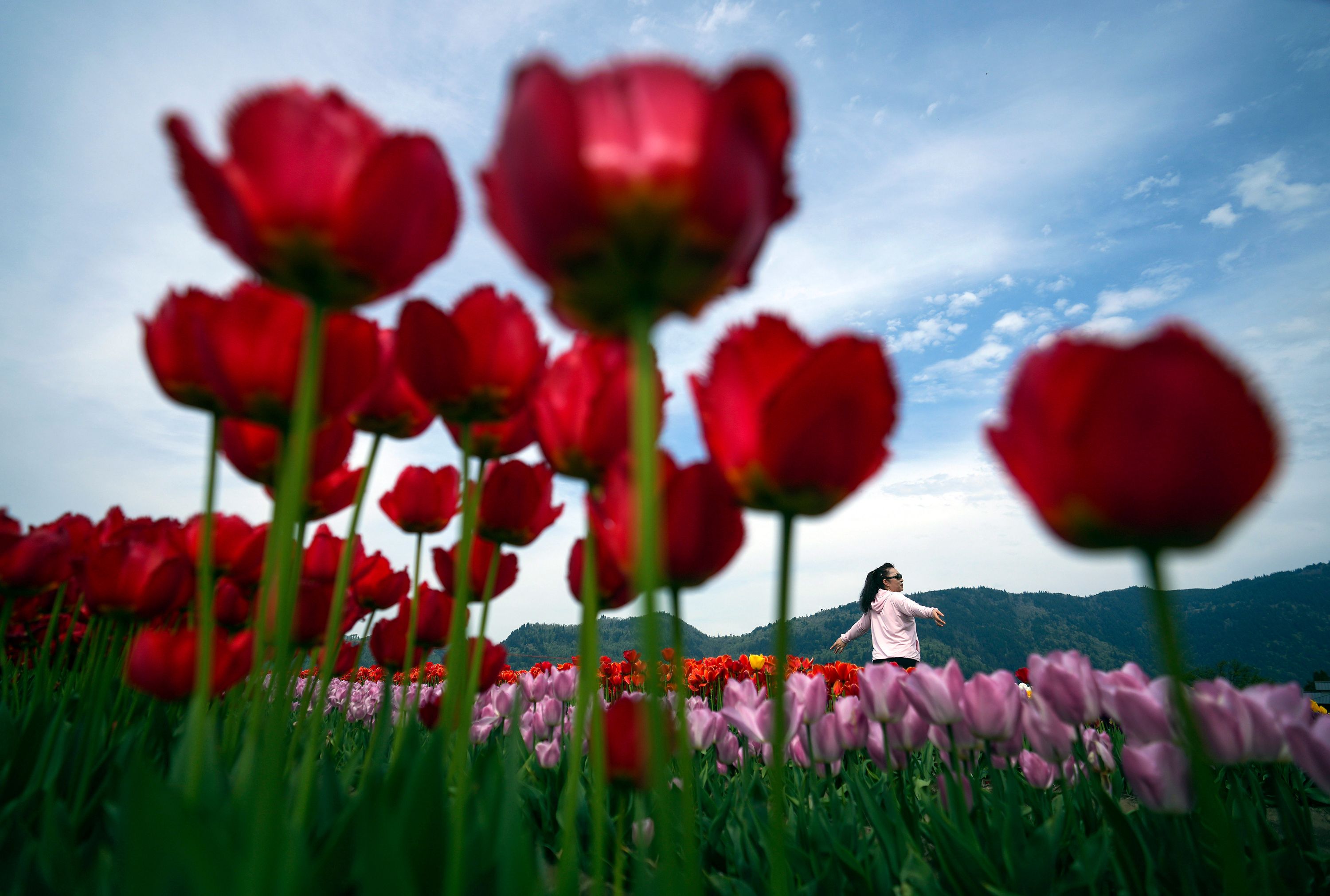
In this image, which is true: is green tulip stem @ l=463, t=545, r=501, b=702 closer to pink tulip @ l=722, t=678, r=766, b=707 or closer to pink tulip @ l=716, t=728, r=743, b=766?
pink tulip @ l=722, t=678, r=766, b=707

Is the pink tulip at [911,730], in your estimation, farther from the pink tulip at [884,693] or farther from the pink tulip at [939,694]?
the pink tulip at [939,694]

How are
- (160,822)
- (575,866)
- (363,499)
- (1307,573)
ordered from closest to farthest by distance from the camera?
(160,822) → (575,866) → (363,499) → (1307,573)

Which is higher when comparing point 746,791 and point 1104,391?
point 1104,391

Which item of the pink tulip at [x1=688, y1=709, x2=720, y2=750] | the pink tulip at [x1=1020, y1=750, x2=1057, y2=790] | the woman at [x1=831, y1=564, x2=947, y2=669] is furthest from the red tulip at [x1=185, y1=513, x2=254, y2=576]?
the woman at [x1=831, y1=564, x2=947, y2=669]

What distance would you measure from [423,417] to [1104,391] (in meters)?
1.05

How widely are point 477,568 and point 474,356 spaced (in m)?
0.68

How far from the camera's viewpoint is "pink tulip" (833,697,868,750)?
1.99m

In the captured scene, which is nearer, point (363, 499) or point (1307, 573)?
point (363, 499)

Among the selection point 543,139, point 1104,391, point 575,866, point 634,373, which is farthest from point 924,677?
point 543,139

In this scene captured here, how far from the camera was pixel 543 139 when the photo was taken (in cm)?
50

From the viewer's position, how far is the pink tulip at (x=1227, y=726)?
4.16 feet

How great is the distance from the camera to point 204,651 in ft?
2.70

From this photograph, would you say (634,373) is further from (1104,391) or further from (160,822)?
(160,822)

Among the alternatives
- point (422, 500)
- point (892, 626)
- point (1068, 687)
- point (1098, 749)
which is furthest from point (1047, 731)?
point (892, 626)
